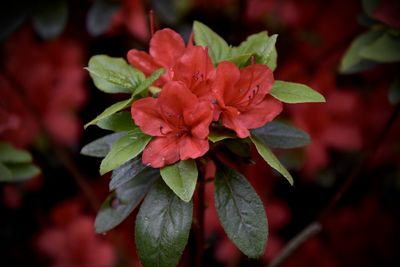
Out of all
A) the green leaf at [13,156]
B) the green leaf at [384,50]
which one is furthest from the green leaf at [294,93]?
the green leaf at [13,156]

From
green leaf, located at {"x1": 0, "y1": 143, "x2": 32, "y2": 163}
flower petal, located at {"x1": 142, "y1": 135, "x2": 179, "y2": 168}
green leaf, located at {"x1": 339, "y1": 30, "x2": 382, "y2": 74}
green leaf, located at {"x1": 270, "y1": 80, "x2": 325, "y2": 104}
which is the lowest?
green leaf, located at {"x1": 0, "y1": 143, "x2": 32, "y2": 163}

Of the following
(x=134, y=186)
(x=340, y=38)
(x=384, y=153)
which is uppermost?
(x=134, y=186)

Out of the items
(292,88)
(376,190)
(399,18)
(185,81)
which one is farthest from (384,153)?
(185,81)

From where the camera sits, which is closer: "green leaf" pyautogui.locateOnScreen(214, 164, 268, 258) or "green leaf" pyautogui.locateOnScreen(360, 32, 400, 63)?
"green leaf" pyautogui.locateOnScreen(214, 164, 268, 258)

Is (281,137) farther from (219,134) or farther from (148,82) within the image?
(148,82)

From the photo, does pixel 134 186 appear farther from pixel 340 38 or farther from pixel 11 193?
pixel 340 38

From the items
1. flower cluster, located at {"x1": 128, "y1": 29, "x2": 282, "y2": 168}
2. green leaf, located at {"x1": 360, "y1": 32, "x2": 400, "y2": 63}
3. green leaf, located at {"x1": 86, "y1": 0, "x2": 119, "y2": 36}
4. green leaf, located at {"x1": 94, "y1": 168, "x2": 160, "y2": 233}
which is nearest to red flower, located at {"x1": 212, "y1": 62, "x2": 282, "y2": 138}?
flower cluster, located at {"x1": 128, "y1": 29, "x2": 282, "y2": 168}

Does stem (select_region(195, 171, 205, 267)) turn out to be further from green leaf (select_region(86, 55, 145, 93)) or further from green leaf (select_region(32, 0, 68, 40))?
green leaf (select_region(32, 0, 68, 40))
